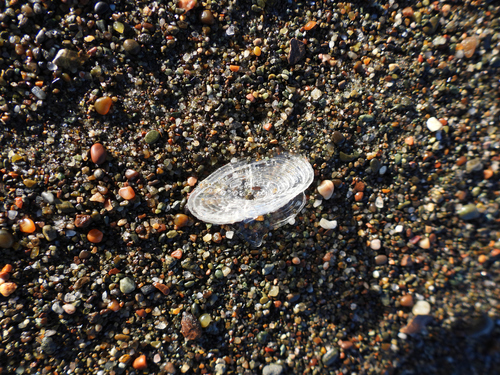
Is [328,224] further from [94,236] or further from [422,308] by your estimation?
[94,236]

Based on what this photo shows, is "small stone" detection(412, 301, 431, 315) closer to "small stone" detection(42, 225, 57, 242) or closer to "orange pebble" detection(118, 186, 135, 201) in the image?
"orange pebble" detection(118, 186, 135, 201)

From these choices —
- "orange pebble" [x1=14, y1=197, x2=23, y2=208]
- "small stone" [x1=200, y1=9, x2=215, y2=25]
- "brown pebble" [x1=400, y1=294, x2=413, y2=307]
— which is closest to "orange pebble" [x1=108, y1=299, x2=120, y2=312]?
"orange pebble" [x1=14, y1=197, x2=23, y2=208]

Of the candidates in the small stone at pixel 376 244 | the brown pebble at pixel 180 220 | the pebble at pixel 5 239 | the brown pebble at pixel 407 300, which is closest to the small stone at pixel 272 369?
the brown pebble at pixel 407 300

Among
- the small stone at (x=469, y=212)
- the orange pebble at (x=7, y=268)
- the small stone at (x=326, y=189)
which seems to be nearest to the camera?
the small stone at (x=469, y=212)

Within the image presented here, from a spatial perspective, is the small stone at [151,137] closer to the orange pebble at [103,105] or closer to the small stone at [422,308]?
the orange pebble at [103,105]

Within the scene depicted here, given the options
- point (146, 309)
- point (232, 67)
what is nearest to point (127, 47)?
point (232, 67)

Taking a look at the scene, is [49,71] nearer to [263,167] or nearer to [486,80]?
[263,167]
